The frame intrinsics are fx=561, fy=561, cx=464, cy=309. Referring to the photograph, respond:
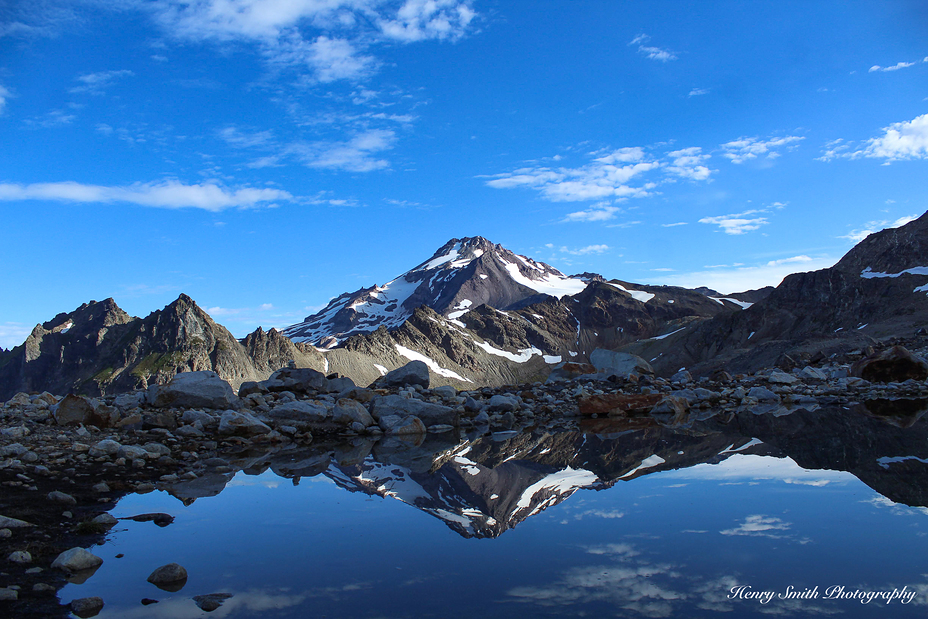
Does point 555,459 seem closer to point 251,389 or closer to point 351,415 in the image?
point 351,415

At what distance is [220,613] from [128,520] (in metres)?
2.70

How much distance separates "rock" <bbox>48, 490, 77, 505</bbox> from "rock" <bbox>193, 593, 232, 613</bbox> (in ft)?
10.9

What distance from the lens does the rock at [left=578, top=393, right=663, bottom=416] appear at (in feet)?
49.2

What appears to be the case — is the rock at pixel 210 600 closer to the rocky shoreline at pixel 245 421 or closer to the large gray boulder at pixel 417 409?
the rocky shoreline at pixel 245 421

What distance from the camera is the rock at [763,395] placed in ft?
54.6

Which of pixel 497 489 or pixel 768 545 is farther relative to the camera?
pixel 497 489

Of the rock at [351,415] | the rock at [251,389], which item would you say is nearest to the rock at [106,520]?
the rock at [351,415]

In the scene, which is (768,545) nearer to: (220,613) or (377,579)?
(377,579)

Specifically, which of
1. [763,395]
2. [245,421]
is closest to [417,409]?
[245,421]

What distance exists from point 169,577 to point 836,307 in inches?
4533

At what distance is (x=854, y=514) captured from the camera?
510 cm

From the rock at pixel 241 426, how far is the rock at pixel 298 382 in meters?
4.86

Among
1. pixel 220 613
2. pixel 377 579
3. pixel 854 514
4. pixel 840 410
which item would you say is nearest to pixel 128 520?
pixel 220 613

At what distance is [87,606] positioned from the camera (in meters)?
3.51
